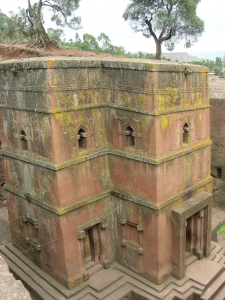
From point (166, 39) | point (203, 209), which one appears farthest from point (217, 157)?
point (166, 39)

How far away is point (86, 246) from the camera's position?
10055 mm

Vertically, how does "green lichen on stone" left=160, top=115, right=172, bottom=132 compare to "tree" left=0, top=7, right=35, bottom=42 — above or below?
below

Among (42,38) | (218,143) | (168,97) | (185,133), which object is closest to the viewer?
(168,97)

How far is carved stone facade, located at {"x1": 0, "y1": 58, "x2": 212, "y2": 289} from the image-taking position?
8430 millimetres

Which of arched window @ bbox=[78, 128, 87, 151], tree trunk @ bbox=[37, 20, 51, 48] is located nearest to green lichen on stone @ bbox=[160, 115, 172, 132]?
arched window @ bbox=[78, 128, 87, 151]

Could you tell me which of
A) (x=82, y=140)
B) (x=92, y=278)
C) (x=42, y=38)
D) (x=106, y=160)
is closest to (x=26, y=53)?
(x=42, y=38)

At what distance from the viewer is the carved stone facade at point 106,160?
27.7ft

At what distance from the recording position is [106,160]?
9773 millimetres

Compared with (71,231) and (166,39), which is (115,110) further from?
(166,39)

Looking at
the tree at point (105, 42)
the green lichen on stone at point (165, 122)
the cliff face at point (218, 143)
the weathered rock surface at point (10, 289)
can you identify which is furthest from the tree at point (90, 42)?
the weathered rock surface at point (10, 289)

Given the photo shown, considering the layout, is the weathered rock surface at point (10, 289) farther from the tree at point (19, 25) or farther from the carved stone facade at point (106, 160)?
the tree at point (19, 25)

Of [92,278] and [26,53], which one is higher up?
[26,53]

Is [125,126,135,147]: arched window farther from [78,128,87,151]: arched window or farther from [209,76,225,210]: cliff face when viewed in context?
[209,76,225,210]: cliff face

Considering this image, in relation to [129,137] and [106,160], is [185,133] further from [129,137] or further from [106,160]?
[106,160]
